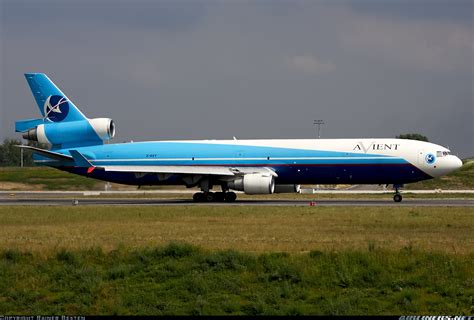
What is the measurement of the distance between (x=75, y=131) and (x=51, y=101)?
300cm

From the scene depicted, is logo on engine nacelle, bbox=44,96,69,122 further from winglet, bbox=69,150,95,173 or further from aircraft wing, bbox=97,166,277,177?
aircraft wing, bbox=97,166,277,177

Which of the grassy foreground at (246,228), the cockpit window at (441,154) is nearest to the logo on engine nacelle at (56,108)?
the grassy foreground at (246,228)

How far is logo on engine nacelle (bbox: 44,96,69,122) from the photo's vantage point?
190 ft

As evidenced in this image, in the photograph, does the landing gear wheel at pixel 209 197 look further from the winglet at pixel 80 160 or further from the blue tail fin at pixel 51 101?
the blue tail fin at pixel 51 101

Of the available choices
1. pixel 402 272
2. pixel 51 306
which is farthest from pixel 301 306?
pixel 51 306

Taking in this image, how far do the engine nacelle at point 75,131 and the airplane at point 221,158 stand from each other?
7 cm

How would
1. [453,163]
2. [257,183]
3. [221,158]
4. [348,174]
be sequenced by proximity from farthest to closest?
[221,158] < [348,174] < [453,163] < [257,183]

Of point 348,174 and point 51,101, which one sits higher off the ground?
point 51,101

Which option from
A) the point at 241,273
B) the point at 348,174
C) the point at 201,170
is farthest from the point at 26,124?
the point at 241,273

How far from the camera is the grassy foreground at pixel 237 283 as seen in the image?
63.8 ft

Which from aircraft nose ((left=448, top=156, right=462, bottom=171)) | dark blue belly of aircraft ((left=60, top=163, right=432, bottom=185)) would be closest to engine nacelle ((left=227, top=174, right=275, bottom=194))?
dark blue belly of aircraft ((left=60, top=163, right=432, bottom=185))

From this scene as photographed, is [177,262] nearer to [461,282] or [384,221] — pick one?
[461,282]

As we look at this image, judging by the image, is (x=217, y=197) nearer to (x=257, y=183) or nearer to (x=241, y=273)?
(x=257, y=183)

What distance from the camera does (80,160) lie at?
54875 millimetres
